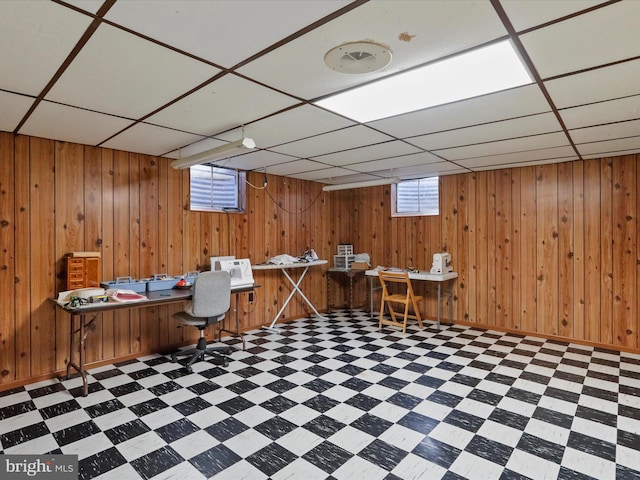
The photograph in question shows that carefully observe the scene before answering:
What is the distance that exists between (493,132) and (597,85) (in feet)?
3.27

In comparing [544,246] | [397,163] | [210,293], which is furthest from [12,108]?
[544,246]

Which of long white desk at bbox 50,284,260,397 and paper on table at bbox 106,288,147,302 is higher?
paper on table at bbox 106,288,147,302

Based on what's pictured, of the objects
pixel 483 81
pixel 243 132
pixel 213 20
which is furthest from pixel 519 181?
pixel 213 20

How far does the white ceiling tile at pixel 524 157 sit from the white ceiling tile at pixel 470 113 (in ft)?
4.85

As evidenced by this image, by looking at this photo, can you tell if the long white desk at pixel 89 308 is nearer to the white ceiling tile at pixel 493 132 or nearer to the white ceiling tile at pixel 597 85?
the white ceiling tile at pixel 493 132

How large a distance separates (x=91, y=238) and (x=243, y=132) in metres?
1.98

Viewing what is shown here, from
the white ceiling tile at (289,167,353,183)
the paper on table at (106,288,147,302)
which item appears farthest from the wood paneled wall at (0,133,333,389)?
the white ceiling tile at (289,167,353,183)

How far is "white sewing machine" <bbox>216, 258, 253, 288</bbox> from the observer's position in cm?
421

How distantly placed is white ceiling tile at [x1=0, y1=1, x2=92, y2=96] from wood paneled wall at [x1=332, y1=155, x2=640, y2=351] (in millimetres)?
4922

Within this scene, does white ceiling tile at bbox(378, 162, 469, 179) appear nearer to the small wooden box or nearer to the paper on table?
the small wooden box

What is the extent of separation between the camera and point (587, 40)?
165 cm

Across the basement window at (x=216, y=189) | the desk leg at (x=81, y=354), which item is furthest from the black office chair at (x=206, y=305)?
the basement window at (x=216, y=189)

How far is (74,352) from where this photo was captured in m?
3.50

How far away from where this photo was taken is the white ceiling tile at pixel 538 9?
139cm
